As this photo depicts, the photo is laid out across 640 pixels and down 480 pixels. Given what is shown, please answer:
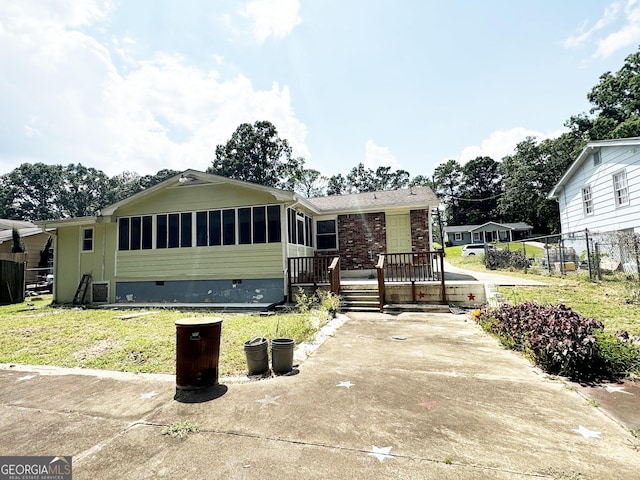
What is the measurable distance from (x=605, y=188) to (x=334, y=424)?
16.7 m

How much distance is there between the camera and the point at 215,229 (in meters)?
11.3

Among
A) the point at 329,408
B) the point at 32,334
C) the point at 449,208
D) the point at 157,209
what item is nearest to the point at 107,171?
the point at 157,209

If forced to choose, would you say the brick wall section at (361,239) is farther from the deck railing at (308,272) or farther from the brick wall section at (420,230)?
the deck railing at (308,272)

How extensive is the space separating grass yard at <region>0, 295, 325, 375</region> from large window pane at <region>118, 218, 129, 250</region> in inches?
135

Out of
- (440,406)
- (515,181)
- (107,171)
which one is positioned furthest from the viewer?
(107,171)

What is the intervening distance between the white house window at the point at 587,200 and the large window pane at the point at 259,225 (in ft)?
50.6

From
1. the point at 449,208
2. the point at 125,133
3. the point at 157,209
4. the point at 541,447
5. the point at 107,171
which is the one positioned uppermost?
the point at 107,171

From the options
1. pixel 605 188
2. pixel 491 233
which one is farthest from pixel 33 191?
pixel 491 233

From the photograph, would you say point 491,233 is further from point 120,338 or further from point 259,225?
point 120,338

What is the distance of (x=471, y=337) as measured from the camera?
616 cm

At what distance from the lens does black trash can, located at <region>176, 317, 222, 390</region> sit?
12.5 feet

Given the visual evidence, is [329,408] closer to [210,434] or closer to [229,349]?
[210,434]

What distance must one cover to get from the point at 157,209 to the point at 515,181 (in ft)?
148

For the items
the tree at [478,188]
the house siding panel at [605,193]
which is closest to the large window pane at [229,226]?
the house siding panel at [605,193]
